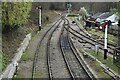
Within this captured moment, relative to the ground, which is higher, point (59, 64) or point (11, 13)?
point (11, 13)

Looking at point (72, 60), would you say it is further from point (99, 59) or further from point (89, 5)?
point (89, 5)

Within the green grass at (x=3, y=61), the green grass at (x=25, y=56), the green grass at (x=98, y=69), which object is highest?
A: the green grass at (x=3, y=61)

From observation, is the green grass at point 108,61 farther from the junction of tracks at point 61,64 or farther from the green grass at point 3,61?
the green grass at point 3,61

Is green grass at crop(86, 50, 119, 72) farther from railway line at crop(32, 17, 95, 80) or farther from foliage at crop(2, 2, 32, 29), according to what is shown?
foliage at crop(2, 2, 32, 29)

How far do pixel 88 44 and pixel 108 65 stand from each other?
11.8 metres

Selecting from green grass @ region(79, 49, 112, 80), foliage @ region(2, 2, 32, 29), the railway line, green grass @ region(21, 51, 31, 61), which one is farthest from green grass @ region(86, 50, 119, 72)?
foliage @ region(2, 2, 32, 29)

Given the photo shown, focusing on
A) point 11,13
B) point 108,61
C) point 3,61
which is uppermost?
point 11,13

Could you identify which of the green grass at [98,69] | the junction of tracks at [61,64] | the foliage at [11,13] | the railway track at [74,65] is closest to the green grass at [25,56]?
the junction of tracks at [61,64]

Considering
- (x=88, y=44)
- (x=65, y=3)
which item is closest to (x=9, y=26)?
(x=88, y=44)

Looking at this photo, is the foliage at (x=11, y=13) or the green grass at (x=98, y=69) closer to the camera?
the green grass at (x=98, y=69)

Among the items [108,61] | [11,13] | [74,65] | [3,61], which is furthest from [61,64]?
[11,13]

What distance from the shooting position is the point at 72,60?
22.6 meters

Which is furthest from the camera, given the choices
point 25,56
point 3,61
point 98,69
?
point 25,56

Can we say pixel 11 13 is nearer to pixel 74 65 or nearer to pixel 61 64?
pixel 61 64
